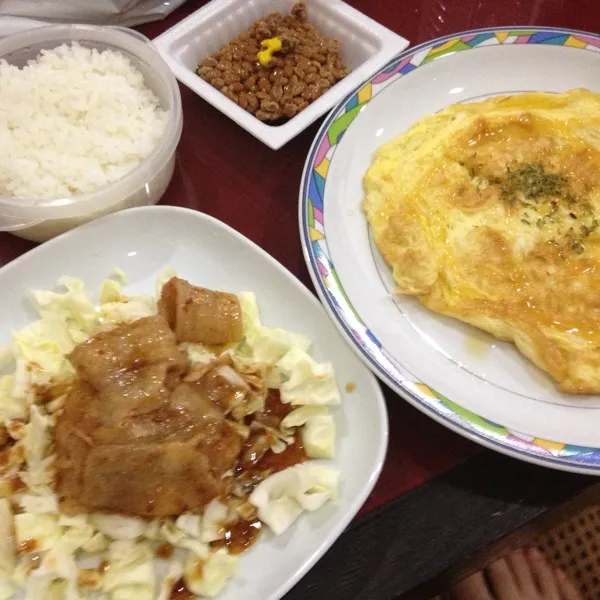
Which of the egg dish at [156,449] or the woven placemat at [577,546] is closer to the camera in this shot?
the egg dish at [156,449]

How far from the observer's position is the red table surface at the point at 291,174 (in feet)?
6.05

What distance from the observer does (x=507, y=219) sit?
6.95 feet

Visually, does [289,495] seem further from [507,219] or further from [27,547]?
[507,219]

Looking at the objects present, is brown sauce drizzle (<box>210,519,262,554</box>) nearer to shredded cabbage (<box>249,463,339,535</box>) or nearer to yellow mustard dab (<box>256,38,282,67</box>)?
shredded cabbage (<box>249,463,339,535</box>)

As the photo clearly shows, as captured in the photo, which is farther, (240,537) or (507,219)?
(507,219)

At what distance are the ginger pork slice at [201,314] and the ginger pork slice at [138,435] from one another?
118 mm

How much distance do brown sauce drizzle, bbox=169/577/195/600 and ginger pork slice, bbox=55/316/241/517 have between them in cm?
20

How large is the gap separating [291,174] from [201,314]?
0.86m

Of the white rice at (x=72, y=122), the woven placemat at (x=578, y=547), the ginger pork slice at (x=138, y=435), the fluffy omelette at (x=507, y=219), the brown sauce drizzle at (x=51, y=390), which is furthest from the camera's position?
the woven placemat at (x=578, y=547)

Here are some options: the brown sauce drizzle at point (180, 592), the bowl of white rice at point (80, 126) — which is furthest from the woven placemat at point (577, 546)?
the bowl of white rice at point (80, 126)

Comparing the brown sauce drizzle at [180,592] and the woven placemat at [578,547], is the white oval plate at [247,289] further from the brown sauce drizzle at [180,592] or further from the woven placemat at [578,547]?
the woven placemat at [578,547]

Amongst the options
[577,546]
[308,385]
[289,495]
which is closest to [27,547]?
[289,495]

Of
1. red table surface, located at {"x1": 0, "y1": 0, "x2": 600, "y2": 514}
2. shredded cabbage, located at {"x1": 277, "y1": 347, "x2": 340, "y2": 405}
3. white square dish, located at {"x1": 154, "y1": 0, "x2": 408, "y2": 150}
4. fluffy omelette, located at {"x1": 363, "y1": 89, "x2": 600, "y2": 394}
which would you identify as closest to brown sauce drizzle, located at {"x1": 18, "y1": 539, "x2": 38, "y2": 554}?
shredded cabbage, located at {"x1": 277, "y1": 347, "x2": 340, "y2": 405}

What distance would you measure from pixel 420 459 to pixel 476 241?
2.68ft
